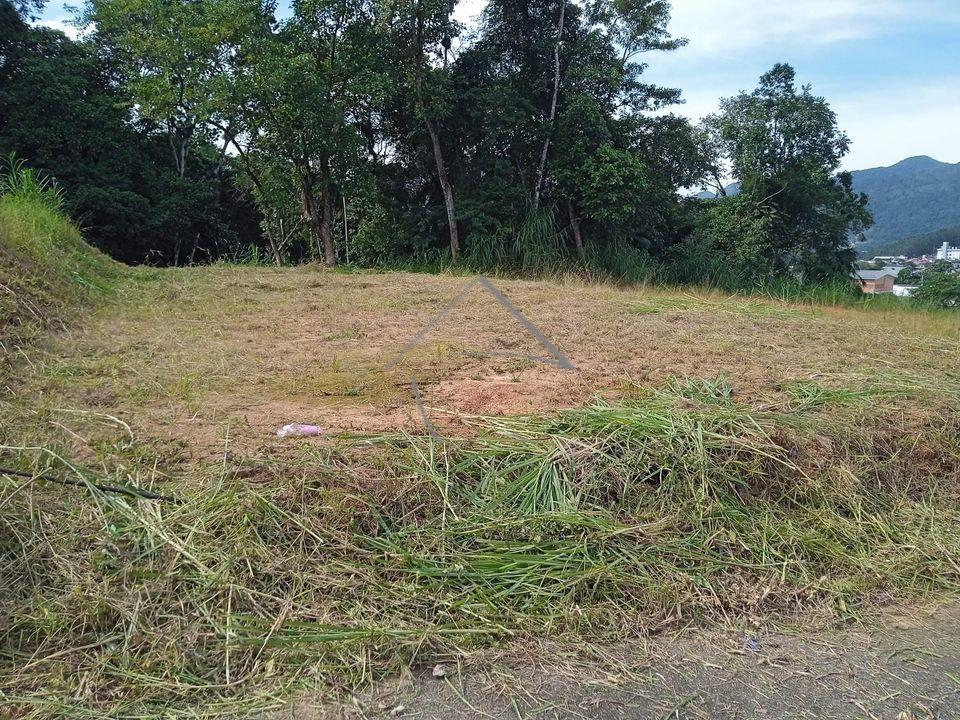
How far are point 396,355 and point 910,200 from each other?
226 feet

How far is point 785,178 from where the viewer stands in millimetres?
12570

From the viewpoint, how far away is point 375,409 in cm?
279

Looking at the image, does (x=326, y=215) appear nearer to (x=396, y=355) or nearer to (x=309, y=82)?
(x=309, y=82)

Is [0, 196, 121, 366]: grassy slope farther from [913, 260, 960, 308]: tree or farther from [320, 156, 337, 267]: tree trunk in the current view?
[913, 260, 960, 308]: tree

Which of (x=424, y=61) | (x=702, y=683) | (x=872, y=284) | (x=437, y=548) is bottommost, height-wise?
(x=702, y=683)

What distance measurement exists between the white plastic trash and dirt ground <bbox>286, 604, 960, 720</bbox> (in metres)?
1.09

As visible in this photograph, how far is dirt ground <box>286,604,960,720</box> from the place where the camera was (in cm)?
150

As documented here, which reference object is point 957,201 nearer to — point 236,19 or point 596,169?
point 596,169

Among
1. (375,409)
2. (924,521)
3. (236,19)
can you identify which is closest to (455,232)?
(236,19)

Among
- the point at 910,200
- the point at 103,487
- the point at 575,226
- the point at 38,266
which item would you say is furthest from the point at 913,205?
the point at 103,487

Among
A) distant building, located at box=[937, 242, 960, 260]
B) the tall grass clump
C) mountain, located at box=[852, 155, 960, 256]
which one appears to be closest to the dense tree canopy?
the tall grass clump

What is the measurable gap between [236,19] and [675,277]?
7458mm

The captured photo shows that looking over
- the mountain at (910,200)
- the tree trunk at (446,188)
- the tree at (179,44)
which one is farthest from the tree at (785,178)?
the mountain at (910,200)

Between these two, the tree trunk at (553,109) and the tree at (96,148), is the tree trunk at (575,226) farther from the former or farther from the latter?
the tree at (96,148)
